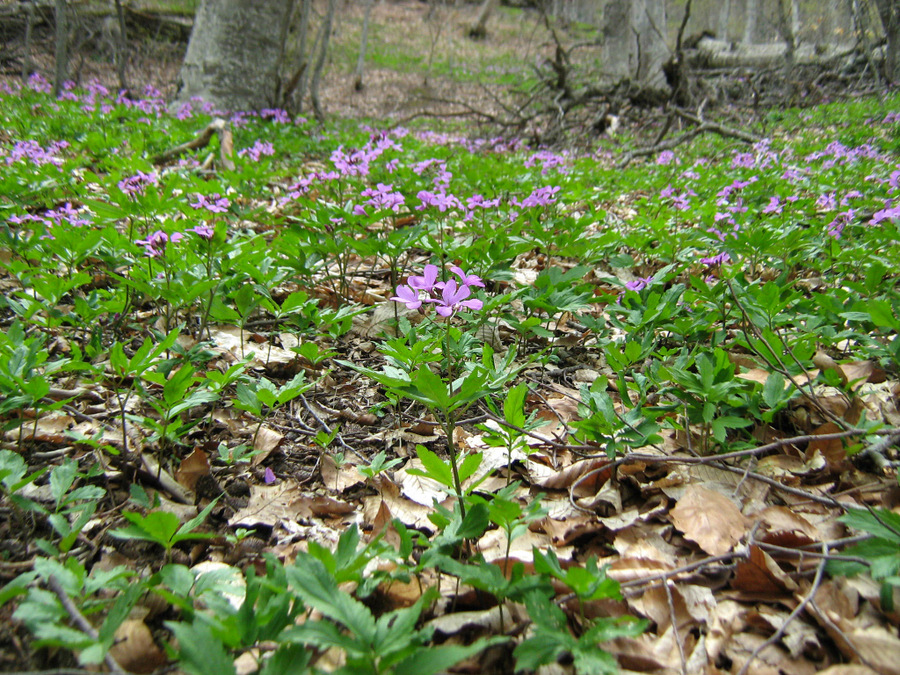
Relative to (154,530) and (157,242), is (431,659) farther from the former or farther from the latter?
(157,242)

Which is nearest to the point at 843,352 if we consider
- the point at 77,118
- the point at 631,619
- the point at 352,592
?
the point at 631,619

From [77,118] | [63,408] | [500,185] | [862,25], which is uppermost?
[862,25]

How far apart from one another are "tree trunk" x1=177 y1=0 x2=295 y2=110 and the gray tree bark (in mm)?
6584

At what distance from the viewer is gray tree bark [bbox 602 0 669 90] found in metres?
10.4

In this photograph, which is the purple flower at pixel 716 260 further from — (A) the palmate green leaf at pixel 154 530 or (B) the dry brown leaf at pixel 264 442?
(A) the palmate green leaf at pixel 154 530

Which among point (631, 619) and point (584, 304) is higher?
point (584, 304)

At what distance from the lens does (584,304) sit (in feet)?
6.23

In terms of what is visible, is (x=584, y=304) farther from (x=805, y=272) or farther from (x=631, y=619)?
(x=805, y=272)

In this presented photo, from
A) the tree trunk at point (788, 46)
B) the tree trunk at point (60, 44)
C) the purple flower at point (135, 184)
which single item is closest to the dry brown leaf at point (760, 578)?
the purple flower at point (135, 184)

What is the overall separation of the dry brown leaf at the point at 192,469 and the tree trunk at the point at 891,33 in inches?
448

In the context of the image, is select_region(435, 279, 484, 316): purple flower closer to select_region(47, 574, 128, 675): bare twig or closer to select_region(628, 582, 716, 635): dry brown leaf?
select_region(628, 582, 716, 635): dry brown leaf

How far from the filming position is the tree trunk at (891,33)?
7980 millimetres

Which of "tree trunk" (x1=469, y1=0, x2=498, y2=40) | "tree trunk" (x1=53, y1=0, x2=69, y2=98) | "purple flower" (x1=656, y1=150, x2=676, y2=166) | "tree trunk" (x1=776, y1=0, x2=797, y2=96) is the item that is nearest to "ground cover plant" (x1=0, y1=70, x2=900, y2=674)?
"purple flower" (x1=656, y1=150, x2=676, y2=166)

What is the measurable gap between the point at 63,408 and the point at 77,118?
700cm
